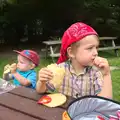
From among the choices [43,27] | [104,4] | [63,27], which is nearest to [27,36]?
[43,27]

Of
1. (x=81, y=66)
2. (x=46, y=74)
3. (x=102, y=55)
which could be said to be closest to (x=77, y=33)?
(x=81, y=66)

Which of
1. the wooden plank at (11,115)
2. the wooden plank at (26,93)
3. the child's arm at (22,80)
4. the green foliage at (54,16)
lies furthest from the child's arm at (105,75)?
the green foliage at (54,16)

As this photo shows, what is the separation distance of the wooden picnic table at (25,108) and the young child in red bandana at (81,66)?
117 millimetres

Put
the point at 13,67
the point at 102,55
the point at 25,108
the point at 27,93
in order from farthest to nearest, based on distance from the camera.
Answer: the point at 102,55, the point at 13,67, the point at 27,93, the point at 25,108

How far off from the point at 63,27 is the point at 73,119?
419 inches

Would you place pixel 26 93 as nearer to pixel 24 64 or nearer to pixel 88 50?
pixel 88 50

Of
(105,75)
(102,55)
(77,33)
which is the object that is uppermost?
(77,33)

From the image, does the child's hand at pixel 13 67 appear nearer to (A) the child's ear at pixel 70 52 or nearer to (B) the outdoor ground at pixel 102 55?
(A) the child's ear at pixel 70 52

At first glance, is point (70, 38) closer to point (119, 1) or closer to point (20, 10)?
point (20, 10)

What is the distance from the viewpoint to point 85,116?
→ 1.67 metres

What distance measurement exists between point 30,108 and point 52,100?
6.3 inches

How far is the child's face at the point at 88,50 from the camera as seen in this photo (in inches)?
79.7

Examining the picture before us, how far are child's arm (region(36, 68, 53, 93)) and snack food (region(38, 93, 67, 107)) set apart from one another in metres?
0.07

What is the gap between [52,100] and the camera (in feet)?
6.34
